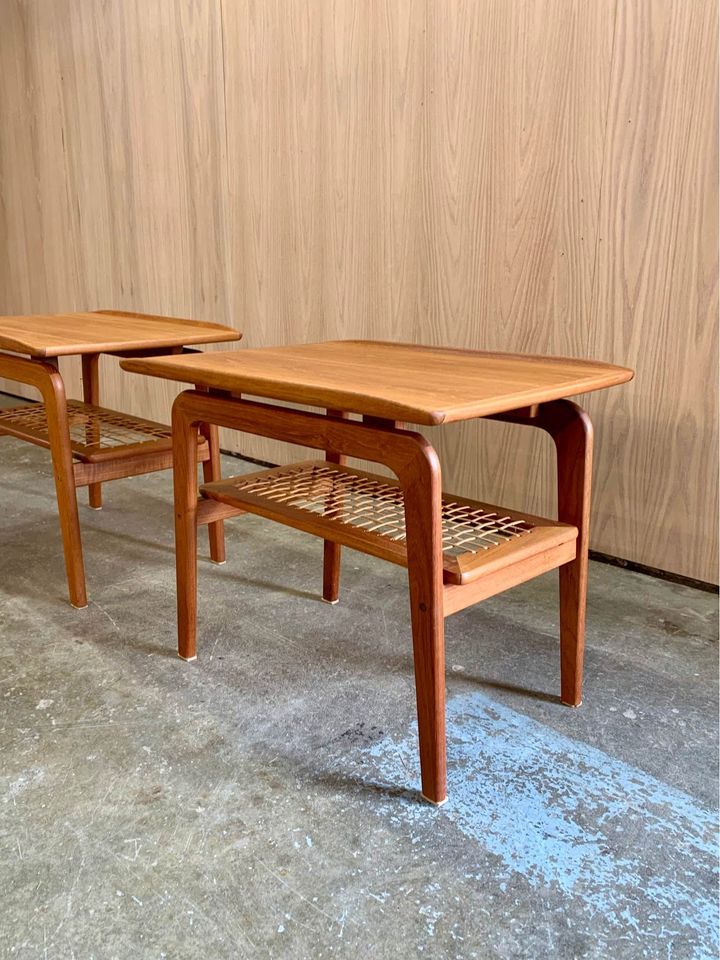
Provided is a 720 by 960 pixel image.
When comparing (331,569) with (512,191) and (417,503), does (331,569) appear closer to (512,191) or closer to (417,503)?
(417,503)

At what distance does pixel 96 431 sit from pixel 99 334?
0.28m

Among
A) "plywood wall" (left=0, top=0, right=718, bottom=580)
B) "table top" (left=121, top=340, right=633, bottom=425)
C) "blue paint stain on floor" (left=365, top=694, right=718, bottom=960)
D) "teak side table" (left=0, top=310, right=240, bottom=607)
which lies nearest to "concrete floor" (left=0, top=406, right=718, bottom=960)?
"blue paint stain on floor" (left=365, top=694, right=718, bottom=960)

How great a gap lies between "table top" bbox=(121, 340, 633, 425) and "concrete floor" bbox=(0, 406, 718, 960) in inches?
23.9

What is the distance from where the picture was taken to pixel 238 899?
3.54ft

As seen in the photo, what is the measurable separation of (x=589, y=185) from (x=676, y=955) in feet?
5.59

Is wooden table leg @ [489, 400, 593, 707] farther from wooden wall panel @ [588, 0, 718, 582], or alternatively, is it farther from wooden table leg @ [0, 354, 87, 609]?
wooden table leg @ [0, 354, 87, 609]

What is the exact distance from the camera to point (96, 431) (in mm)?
2145

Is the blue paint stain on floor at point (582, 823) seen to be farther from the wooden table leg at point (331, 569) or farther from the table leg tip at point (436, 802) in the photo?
the wooden table leg at point (331, 569)

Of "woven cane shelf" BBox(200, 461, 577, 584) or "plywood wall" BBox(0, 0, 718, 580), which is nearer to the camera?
"woven cane shelf" BBox(200, 461, 577, 584)

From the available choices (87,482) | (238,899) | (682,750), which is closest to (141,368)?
(87,482)

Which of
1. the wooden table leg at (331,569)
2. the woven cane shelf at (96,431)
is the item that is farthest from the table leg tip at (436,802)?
the woven cane shelf at (96,431)

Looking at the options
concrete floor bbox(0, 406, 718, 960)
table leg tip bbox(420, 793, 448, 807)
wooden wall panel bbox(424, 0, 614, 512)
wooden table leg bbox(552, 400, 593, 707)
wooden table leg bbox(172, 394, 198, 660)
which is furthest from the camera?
wooden wall panel bbox(424, 0, 614, 512)

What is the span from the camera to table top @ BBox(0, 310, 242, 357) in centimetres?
179

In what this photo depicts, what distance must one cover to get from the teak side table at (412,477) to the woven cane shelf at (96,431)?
1.42 feet
